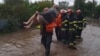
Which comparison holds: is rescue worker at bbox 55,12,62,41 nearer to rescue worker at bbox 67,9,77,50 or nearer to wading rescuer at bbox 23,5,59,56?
rescue worker at bbox 67,9,77,50

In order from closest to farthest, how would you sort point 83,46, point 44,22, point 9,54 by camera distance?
point 44,22
point 9,54
point 83,46

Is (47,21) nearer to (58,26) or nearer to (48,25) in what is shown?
(48,25)

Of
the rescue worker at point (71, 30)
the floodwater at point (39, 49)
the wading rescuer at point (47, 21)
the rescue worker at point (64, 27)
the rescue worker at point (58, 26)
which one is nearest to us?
the wading rescuer at point (47, 21)

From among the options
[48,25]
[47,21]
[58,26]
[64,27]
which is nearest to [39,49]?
[64,27]

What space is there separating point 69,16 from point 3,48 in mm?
3635

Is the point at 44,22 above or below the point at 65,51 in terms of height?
above

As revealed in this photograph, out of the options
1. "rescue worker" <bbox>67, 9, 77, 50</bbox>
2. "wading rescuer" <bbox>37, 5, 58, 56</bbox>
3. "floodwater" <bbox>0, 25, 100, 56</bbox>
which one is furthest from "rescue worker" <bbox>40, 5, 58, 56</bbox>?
"rescue worker" <bbox>67, 9, 77, 50</bbox>

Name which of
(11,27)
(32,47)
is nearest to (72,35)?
(32,47)

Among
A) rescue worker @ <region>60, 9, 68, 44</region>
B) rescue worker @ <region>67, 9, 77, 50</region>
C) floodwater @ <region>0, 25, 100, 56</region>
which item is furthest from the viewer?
rescue worker @ <region>60, 9, 68, 44</region>

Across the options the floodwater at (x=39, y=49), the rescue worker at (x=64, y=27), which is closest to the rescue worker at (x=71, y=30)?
the rescue worker at (x=64, y=27)

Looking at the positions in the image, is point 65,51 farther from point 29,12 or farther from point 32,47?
point 29,12

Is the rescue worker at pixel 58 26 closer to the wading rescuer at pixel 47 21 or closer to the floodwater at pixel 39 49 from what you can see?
the floodwater at pixel 39 49

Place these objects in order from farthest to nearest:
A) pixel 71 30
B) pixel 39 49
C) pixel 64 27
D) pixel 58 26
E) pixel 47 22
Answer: pixel 58 26
pixel 64 27
pixel 71 30
pixel 39 49
pixel 47 22

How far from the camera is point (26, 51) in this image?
12.1m
